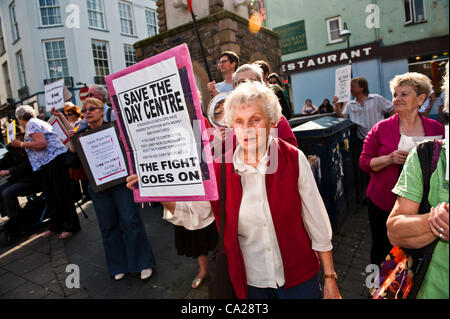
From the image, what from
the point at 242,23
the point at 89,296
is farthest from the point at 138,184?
the point at 242,23

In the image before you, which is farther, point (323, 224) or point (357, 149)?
point (357, 149)

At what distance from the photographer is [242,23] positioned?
351 inches

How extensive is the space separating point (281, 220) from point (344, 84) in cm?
438

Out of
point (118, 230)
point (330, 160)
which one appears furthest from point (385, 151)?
point (118, 230)

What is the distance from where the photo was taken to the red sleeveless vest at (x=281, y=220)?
1404 millimetres

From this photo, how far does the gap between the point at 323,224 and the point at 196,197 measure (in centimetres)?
69

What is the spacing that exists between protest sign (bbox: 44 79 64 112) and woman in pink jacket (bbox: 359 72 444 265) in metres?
4.63

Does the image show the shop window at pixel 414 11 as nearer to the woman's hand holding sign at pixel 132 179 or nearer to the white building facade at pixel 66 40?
the white building facade at pixel 66 40

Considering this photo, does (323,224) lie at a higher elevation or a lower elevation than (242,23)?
lower

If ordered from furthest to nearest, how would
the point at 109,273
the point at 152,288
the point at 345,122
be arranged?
the point at 345,122, the point at 109,273, the point at 152,288

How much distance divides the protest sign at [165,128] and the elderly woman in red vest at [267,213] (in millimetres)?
174

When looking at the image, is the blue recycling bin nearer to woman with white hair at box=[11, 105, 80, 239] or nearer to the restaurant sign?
woman with white hair at box=[11, 105, 80, 239]

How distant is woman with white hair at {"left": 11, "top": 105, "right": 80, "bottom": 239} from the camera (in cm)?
387
